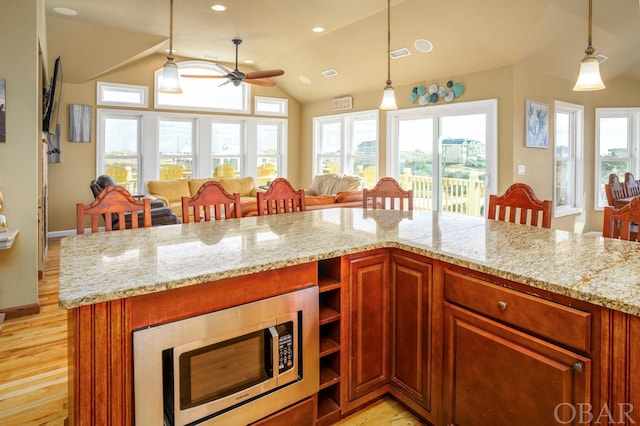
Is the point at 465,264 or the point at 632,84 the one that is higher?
the point at 632,84

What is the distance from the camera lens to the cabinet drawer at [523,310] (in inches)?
48.0

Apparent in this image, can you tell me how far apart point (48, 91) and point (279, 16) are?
2.93m

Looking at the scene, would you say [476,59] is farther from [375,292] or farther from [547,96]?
[375,292]

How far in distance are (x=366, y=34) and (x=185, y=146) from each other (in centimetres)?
415

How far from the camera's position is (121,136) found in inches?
276

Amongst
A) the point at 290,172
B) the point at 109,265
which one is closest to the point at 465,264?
the point at 109,265

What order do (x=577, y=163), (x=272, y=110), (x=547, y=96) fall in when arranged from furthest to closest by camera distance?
(x=272, y=110), (x=577, y=163), (x=547, y=96)

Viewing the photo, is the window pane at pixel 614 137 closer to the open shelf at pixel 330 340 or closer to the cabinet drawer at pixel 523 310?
the cabinet drawer at pixel 523 310

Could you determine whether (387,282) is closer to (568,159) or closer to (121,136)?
(568,159)

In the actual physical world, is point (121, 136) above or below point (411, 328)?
above

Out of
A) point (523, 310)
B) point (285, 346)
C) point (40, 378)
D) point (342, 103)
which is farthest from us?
point (342, 103)

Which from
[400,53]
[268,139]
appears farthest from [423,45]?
[268,139]

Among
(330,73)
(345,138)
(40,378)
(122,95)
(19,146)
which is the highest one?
(330,73)

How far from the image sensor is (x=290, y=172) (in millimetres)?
8922
